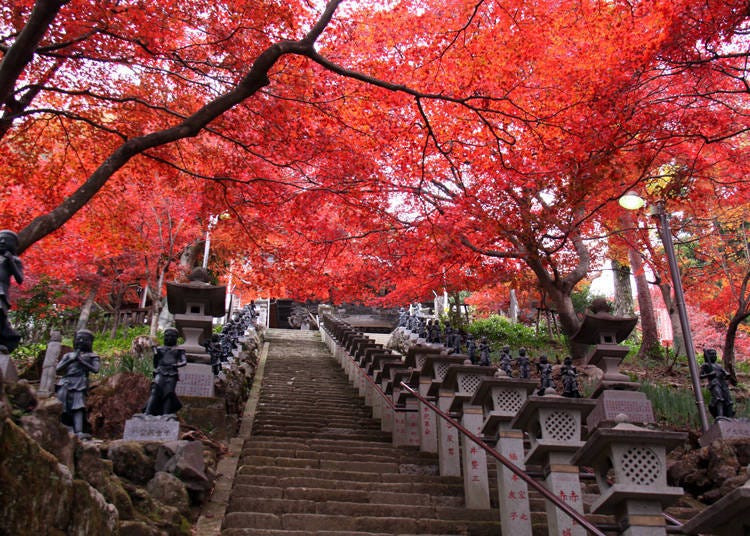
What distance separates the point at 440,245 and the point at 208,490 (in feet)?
26.3

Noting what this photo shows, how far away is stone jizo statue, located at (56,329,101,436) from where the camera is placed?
20.0ft

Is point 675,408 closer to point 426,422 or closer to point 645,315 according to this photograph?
point 426,422

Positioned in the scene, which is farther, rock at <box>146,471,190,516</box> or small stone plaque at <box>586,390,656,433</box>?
small stone plaque at <box>586,390,656,433</box>

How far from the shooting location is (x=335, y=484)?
7262 millimetres

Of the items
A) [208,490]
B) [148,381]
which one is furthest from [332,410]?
[208,490]

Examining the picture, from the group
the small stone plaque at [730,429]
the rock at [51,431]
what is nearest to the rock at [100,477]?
the rock at [51,431]

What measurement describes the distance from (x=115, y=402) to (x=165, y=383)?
90.2 inches

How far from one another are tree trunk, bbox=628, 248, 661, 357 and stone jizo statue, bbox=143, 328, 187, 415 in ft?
45.9

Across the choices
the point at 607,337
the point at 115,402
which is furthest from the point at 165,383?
the point at 607,337

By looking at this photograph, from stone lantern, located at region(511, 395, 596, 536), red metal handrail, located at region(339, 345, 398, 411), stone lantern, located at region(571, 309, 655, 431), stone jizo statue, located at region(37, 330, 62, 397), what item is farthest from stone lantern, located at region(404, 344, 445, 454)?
stone jizo statue, located at region(37, 330, 62, 397)

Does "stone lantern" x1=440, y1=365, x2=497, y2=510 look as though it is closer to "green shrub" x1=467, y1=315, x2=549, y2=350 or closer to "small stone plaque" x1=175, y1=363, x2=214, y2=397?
"small stone plaque" x1=175, y1=363, x2=214, y2=397

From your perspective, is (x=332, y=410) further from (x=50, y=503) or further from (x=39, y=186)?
(x=50, y=503)

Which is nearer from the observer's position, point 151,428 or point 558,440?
point 558,440

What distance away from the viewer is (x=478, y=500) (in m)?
6.89
